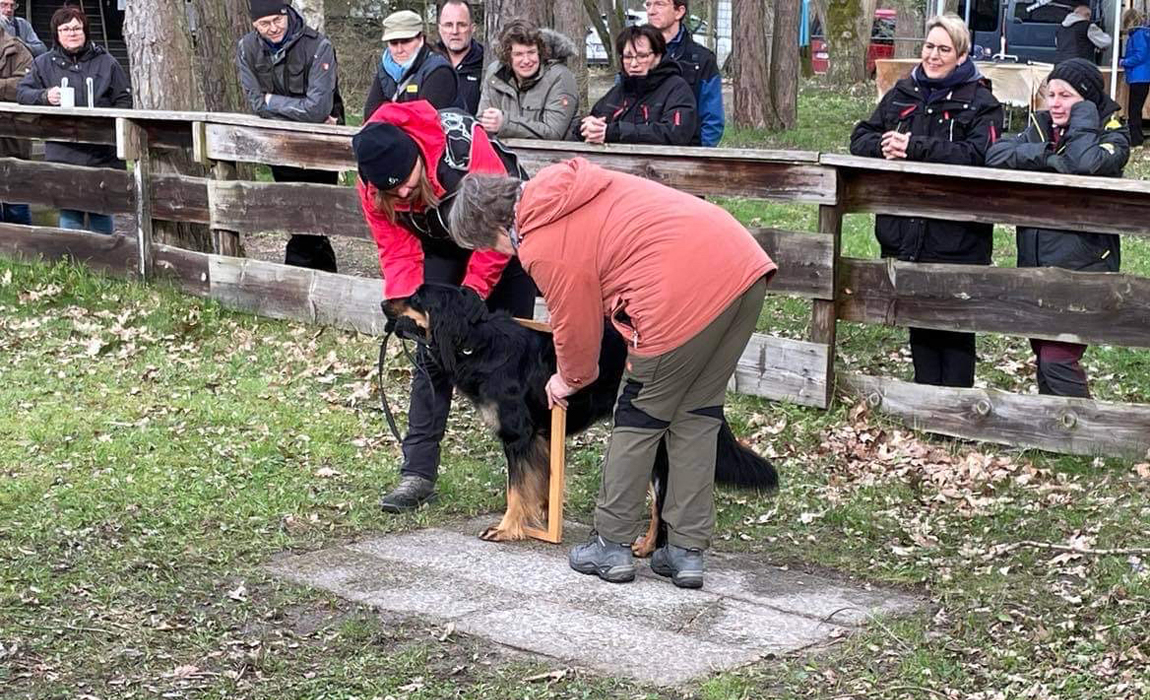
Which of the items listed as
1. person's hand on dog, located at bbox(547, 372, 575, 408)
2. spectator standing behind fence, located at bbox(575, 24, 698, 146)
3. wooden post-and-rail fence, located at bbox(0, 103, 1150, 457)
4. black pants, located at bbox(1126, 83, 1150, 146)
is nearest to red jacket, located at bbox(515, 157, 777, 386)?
person's hand on dog, located at bbox(547, 372, 575, 408)

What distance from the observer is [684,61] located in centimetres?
873

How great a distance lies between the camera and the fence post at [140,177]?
10031 mm

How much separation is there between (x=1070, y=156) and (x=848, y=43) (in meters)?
22.1

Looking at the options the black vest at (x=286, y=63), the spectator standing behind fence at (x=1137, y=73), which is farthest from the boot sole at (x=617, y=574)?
the spectator standing behind fence at (x=1137, y=73)

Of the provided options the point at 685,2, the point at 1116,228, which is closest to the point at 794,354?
the point at 1116,228

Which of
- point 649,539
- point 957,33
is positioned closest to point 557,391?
point 649,539

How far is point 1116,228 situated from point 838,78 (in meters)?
22.4

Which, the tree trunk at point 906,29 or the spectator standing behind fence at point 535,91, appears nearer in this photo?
the spectator standing behind fence at point 535,91

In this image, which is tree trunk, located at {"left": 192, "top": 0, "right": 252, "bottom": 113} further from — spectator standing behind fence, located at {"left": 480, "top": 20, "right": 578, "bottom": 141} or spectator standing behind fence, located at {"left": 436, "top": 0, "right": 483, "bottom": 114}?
spectator standing behind fence, located at {"left": 480, "top": 20, "right": 578, "bottom": 141}

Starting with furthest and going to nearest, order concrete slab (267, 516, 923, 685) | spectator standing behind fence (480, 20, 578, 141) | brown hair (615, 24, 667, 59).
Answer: spectator standing behind fence (480, 20, 578, 141) < brown hair (615, 24, 667, 59) < concrete slab (267, 516, 923, 685)

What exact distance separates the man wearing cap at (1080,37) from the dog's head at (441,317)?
14053mm

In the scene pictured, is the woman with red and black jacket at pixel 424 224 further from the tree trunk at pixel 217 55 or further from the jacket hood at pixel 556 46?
the tree trunk at pixel 217 55

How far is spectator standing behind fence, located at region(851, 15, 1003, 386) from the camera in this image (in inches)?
Result: 278

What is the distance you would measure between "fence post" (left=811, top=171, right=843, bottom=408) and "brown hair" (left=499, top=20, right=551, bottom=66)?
2056mm
